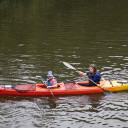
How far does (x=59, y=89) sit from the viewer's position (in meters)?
11.9

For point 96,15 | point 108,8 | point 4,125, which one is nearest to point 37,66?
point 4,125

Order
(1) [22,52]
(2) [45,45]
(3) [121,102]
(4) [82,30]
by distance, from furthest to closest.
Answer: (4) [82,30], (2) [45,45], (1) [22,52], (3) [121,102]

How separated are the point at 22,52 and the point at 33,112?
7.73 metres

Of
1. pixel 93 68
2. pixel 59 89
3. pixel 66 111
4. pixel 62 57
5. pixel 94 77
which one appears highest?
pixel 62 57

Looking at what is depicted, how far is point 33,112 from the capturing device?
33.6 feet

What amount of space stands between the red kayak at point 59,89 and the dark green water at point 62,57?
0.27 m

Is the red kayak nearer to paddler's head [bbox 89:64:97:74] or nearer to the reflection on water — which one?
the reflection on water

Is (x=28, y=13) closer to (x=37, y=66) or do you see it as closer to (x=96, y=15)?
(x=96, y=15)

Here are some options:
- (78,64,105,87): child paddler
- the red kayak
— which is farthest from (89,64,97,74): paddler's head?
the red kayak

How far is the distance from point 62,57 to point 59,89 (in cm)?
472

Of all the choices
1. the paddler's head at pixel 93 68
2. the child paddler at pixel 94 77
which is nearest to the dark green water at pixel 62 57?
the child paddler at pixel 94 77

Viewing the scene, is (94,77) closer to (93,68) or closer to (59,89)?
(93,68)

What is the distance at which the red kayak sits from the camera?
11688 mm

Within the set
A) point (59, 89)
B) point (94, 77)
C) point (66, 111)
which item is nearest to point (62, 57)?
point (94, 77)
